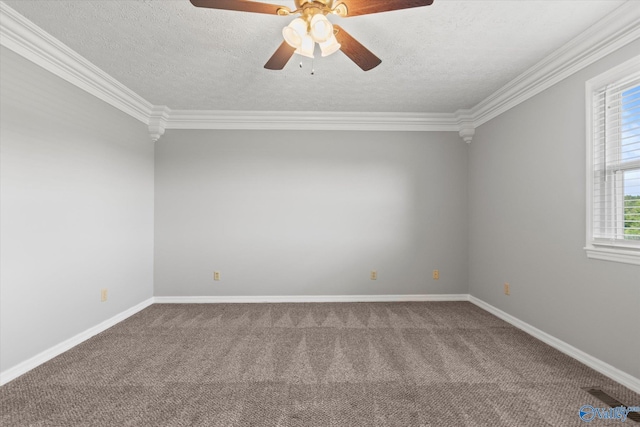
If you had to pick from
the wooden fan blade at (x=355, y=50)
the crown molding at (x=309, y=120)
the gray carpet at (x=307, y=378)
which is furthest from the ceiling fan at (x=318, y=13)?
the gray carpet at (x=307, y=378)

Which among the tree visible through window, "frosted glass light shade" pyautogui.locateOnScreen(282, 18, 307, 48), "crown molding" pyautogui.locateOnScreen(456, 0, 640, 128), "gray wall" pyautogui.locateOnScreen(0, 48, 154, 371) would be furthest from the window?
"gray wall" pyautogui.locateOnScreen(0, 48, 154, 371)

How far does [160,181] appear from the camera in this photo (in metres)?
4.11

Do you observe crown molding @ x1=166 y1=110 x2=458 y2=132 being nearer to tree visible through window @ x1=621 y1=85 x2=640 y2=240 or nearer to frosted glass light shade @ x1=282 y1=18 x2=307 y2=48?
tree visible through window @ x1=621 y1=85 x2=640 y2=240

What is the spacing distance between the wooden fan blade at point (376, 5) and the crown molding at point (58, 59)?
2224mm

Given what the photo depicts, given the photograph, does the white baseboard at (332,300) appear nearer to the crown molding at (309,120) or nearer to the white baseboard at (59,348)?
the white baseboard at (59,348)

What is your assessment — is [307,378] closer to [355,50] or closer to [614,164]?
[355,50]

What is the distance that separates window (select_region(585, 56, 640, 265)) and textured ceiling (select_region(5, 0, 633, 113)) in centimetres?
48

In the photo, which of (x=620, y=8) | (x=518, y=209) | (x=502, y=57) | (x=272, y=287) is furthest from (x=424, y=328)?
(x=620, y=8)

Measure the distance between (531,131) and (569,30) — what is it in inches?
37.1

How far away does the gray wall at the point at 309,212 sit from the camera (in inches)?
162

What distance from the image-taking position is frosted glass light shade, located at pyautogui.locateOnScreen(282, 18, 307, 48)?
1726 millimetres

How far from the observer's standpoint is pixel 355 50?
2.02 m

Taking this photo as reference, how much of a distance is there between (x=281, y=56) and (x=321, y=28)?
558 millimetres

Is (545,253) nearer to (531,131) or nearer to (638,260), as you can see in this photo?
(638,260)
